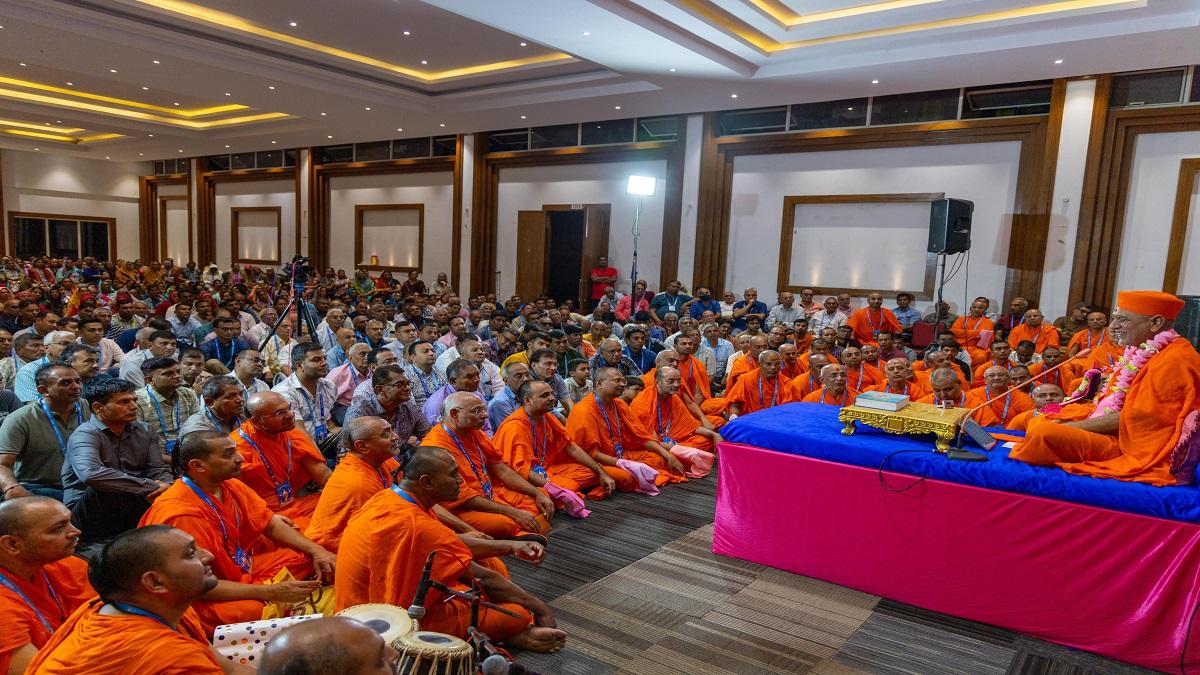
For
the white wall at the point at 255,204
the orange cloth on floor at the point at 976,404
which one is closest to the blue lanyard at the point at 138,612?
the orange cloth on floor at the point at 976,404

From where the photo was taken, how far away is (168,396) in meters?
4.26

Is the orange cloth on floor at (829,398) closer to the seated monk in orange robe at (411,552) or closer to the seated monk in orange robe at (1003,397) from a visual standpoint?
the seated monk in orange robe at (1003,397)

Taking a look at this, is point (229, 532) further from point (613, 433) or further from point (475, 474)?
point (613, 433)

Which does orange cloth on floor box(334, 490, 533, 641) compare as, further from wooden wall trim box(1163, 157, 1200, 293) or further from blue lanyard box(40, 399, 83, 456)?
wooden wall trim box(1163, 157, 1200, 293)

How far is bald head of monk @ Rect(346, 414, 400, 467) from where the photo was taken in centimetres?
321

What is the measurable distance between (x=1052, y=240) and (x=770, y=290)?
12.3 feet

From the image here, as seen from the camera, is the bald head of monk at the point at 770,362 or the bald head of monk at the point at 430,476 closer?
the bald head of monk at the point at 430,476

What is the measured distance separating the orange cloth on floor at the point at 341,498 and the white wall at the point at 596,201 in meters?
9.24

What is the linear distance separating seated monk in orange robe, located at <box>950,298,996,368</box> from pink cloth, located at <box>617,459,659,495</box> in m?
5.30

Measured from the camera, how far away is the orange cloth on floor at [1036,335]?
321 inches

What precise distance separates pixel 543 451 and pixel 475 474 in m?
0.79

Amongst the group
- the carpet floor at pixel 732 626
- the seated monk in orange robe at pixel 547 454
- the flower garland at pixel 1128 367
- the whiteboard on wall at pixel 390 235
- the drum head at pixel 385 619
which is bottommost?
the carpet floor at pixel 732 626

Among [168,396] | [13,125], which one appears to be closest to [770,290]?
[168,396]

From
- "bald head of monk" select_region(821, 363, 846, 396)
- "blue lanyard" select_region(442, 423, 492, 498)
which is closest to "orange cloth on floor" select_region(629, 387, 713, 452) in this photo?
"bald head of monk" select_region(821, 363, 846, 396)
